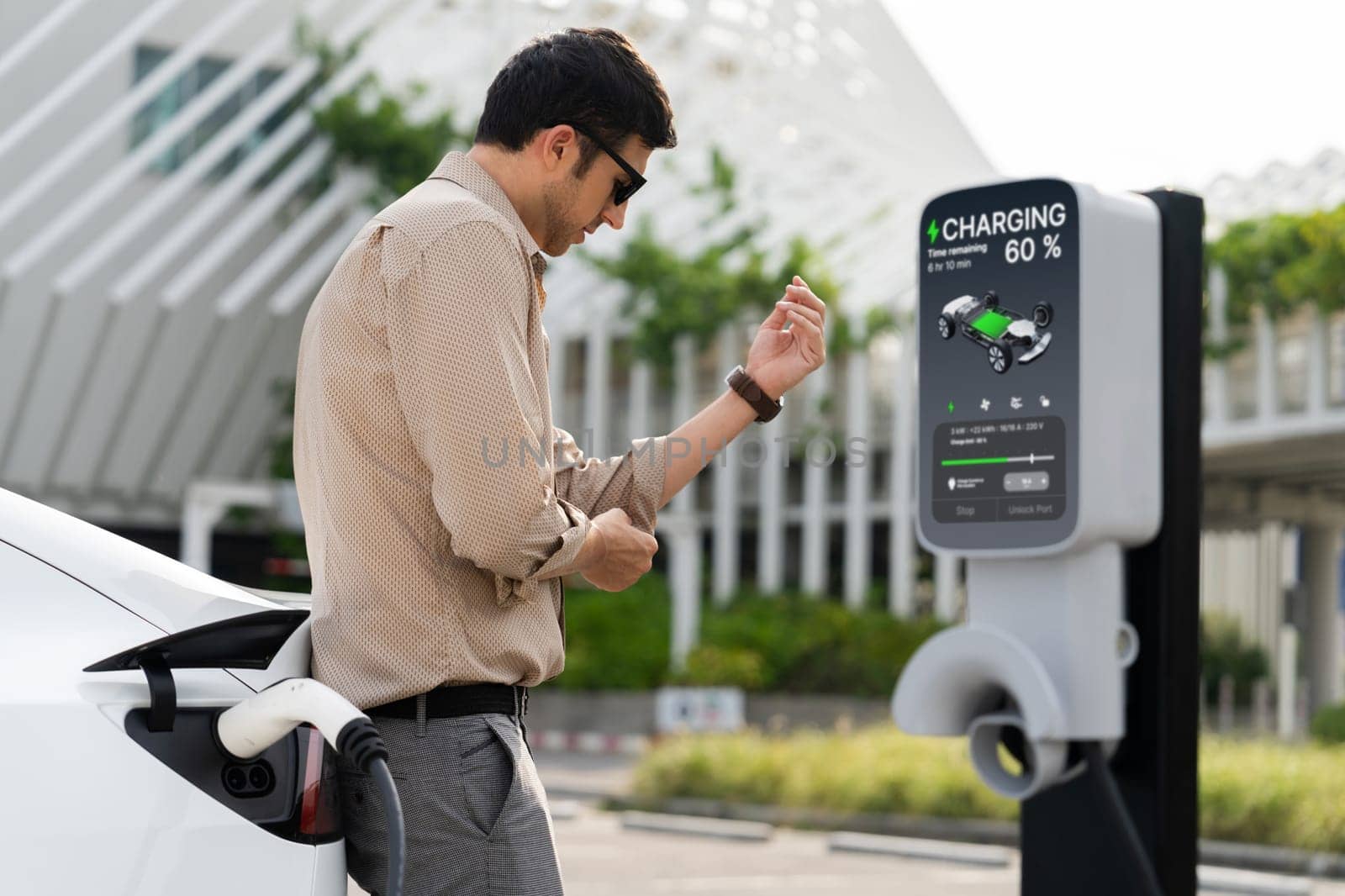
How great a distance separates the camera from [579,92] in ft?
7.06

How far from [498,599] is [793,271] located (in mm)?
21429

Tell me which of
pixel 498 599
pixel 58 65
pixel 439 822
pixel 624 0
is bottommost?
pixel 439 822

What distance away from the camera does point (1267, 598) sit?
32.1 m

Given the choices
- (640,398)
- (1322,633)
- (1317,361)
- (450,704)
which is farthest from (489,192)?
(1322,633)

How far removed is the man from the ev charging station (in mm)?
633

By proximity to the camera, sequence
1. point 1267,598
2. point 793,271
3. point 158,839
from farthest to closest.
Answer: point 1267,598
point 793,271
point 158,839

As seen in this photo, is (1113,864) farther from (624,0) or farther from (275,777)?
(624,0)

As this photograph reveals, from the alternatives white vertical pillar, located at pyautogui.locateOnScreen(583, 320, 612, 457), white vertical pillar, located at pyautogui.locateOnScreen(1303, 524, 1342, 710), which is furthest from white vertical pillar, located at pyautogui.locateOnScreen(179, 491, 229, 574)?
white vertical pillar, located at pyautogui.locateOnScreen(1303, 524, 1342, 710)

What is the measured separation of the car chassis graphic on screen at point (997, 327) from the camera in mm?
2510

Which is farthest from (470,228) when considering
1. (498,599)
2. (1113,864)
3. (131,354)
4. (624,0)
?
(624,0)

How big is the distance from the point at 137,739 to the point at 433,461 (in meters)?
0.46

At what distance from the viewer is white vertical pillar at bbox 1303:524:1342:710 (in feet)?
86.2

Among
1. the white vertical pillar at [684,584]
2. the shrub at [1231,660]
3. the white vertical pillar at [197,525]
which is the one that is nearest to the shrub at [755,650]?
the white vertical pillar at [684,584]

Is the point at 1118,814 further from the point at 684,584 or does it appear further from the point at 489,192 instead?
the point at 684,584
